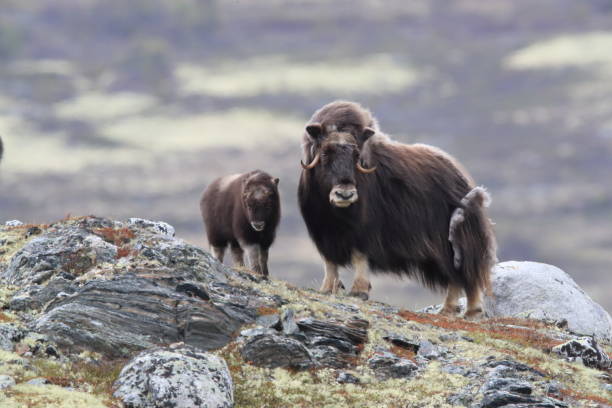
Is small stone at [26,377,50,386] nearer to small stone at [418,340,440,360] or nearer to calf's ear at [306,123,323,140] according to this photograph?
small stone at [418,340,440,360]

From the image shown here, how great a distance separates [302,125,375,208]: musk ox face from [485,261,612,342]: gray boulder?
663cm

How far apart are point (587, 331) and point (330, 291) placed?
7908mm

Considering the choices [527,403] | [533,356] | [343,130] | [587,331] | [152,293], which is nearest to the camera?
[527,403]

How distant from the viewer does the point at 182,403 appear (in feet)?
38.9

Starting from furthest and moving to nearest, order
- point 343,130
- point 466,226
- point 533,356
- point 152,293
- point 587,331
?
point 587,331 < point 466,226 < point 343,130 < point 533,356 < point 152,293

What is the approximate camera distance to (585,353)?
1694 cm

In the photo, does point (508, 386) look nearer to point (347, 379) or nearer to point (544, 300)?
point (347, 379)

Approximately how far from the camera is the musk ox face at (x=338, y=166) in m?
18.1

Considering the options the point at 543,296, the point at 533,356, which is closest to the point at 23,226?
the point at 533,356

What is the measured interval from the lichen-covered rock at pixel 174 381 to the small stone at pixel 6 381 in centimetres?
141

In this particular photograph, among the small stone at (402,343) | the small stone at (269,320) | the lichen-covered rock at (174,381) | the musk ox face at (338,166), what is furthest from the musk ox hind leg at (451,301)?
the lichen-covered rock at (174,381)

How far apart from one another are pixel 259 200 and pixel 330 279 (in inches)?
147

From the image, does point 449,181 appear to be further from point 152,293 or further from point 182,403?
point 182,403

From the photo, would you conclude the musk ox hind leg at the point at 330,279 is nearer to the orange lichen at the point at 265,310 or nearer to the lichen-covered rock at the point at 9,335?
the orange lichen at the point at 265,310
